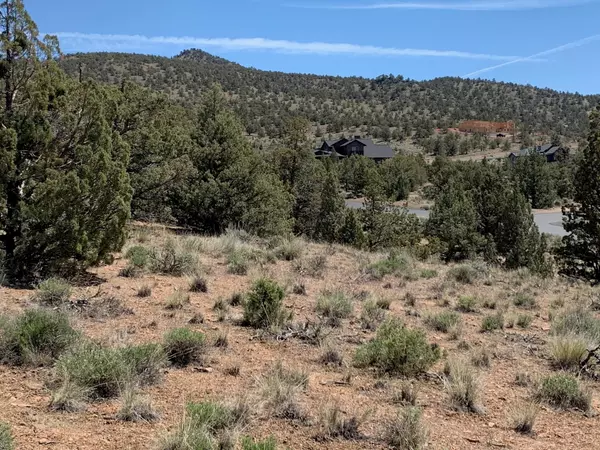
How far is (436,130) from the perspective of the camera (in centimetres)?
11481

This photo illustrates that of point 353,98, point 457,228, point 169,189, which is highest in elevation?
point 353,98

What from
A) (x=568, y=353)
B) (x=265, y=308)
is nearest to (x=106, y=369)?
(x=265, y=308)

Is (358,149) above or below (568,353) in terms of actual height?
above

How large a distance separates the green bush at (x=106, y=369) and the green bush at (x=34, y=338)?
0.36m

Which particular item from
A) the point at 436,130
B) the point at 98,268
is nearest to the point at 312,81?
the point at 436,130

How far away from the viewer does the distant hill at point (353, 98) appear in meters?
95.1

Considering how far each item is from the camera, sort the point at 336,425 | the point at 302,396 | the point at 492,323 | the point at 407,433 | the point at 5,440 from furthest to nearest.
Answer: the point at 492,323, the point at 302,396, the point at 336,425, the point at 407,433, the point at 5,440

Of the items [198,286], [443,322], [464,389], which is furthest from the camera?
[198,286]

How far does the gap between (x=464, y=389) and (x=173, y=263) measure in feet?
24.8

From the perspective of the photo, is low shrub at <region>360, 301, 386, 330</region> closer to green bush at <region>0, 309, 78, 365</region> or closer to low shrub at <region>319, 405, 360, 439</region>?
low shrub at <region>319, 405, 360, 439</region>

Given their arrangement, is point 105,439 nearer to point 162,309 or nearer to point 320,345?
point 320,345

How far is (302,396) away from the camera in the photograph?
18.6 ft

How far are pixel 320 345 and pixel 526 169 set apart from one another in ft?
202

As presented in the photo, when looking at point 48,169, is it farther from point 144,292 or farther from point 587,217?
point 587,217
